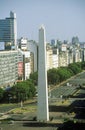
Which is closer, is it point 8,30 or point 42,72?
point 42,72

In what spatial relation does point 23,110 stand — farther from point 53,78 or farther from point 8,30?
point 8,30

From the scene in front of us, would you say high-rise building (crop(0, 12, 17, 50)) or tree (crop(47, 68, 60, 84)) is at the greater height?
high-rise building (crop(0, 12, 17, 50))

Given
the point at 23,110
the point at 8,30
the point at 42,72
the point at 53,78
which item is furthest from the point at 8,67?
the point at 8,30

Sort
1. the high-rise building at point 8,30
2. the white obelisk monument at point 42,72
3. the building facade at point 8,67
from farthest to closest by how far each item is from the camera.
Result: the high-rise building at point 8,30, the building facade at point 8,67, the white obelisk monument at point 42,72

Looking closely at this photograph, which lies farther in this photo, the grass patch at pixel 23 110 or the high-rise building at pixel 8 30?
the high-rise building at pixel 8 30

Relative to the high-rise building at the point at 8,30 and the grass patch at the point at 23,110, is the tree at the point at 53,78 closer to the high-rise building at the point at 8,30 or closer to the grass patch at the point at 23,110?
the grass patch at the point at 23,110

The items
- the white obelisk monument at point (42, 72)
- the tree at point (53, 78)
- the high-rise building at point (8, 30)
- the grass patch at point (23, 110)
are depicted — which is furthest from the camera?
the high-rise building at point (8, 30)

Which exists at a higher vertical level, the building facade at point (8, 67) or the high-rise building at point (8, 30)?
the high-rise building at point (8, 30)

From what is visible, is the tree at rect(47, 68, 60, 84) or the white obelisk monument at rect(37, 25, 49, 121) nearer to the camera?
the white obelisk monument at rect(37, 25, 49, 121)

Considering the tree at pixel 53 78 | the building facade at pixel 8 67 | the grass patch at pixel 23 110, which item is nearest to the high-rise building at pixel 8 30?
the tree at pixel 53 78

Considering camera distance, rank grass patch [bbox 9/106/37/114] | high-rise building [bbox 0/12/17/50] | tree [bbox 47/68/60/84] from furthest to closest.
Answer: high-rise building [bbox 0/12/17/50] < tree [bbox 47/68/60/84] < grass patch [bbox 9/106/37/114]

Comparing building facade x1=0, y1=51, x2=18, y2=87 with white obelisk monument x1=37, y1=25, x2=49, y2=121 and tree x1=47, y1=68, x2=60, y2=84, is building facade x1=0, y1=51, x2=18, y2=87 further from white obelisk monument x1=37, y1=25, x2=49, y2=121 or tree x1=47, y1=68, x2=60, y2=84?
white obelisk monument x1=37, y1=25, x2=49, y2=121

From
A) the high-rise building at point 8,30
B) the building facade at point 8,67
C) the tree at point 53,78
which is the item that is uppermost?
the high-rise building at point 8,30

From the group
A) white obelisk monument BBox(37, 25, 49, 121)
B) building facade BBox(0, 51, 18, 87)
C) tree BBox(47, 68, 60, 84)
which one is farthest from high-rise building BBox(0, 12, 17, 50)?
white obelisk monument BBox(37, 25, 49, 121)
